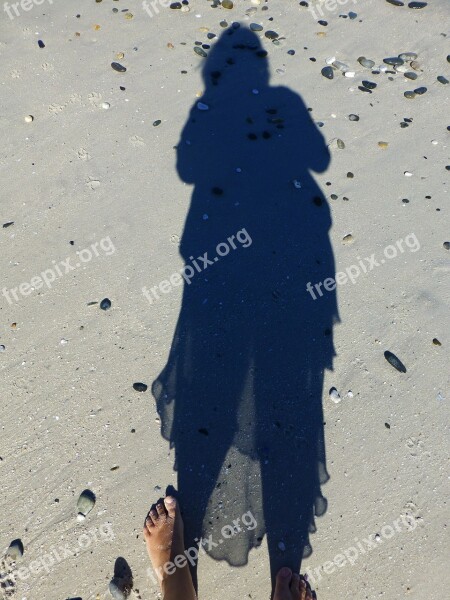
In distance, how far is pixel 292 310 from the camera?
3615 mm

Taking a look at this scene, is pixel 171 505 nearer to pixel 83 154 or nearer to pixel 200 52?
pixel 83 154

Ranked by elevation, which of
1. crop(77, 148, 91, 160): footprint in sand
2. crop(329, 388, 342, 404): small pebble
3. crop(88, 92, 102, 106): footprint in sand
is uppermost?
crop(88, 92, 102, 106): footprint in sand

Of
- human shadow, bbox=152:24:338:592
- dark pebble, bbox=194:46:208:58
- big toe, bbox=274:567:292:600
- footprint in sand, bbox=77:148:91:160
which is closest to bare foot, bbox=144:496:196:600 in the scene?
human shadow, bbox=152:24:338:592

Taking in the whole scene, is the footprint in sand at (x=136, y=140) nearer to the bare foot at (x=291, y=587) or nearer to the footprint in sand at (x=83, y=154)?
the footprint in sand at (x=83, y=154)

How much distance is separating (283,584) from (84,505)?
1191 millimetres

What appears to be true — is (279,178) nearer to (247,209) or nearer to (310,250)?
(247,209)

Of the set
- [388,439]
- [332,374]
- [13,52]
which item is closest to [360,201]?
[332,374]

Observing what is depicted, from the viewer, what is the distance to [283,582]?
2.83m

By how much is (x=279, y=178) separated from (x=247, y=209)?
0.41 metres

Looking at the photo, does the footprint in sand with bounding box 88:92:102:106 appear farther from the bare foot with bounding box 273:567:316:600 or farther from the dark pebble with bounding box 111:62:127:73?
the bare foot with bounding box 273:567:316:600

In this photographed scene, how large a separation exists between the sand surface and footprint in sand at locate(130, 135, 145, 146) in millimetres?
12

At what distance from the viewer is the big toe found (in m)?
2.79

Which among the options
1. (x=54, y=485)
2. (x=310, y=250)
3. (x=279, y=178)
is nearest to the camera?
(x=54, y=485)

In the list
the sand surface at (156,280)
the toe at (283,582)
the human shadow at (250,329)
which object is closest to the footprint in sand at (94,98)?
the sand surface at (156,280)
